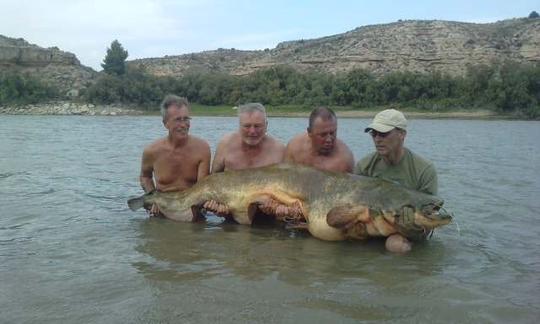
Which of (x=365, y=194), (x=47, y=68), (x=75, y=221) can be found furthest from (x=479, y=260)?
(x=47, y=68)

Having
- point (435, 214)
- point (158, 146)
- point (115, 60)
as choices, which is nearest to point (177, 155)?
point (158, 146)

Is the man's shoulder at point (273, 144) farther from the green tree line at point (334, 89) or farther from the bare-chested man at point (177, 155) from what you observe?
the green tree line at point (334, 89)

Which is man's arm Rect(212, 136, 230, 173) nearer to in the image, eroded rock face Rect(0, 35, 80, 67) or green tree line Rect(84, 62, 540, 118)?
green tree line Rect(84, 62, 540, 118)

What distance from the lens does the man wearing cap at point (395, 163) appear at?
528 centimetres

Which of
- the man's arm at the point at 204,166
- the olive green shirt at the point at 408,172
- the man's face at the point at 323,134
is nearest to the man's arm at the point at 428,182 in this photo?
the olive green shirt at the point at 408,172

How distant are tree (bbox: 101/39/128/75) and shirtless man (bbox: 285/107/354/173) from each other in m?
79.6

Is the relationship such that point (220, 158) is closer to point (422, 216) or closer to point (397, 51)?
point (422, 216)

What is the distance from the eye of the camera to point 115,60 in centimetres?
8388

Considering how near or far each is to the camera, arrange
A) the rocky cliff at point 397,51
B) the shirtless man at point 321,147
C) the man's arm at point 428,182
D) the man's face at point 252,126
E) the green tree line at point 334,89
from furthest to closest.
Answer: the rocky cliff at point 397,51, the green tree line at point 334,89, the man's face at point 252,126, the shirtless man at point 321,147, the man's arm at point 428,182

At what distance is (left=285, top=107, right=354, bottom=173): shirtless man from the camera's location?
18.8 feet

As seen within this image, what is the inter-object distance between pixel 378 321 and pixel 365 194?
5.92 ft

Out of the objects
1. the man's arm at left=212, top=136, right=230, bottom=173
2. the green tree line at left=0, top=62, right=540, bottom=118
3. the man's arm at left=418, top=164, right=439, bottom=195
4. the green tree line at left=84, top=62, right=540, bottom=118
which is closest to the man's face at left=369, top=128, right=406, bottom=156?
the man's arm at left=418, top=164, right=439, bottom=195

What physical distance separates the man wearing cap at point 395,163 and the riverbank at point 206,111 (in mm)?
44869

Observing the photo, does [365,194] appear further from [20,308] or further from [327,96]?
[327,96]
